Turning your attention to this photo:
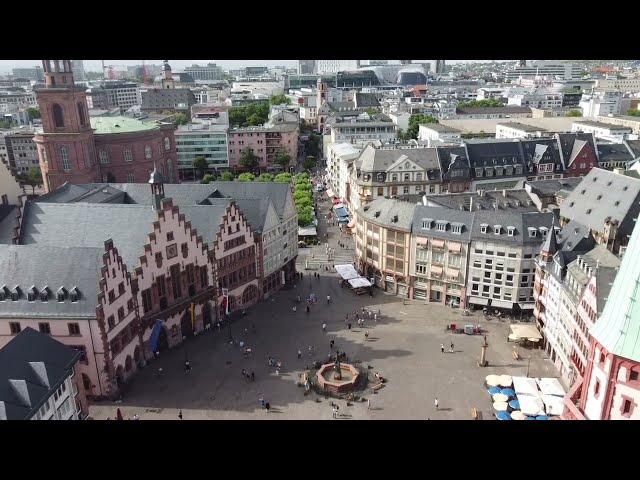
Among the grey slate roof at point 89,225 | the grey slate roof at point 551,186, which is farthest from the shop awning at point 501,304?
the grey slate roof at point 89,225

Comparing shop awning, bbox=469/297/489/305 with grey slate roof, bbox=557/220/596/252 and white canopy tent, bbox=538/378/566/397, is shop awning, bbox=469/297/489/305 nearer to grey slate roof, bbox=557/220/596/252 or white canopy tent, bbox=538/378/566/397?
grey slate roof, bbox=557/220/596/252

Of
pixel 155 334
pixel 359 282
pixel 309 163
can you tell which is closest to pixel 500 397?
pixel 359 282

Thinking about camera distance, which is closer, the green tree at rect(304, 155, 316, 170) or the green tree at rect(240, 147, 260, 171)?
the green tree at rect(240, 147, 260, 171)

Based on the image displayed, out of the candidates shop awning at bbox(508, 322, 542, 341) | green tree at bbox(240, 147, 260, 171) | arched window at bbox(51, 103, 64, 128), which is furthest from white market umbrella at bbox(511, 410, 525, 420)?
green tree at bbox(240, 147, 260, 171)

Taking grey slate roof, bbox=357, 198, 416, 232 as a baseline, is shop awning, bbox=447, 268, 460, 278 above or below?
below

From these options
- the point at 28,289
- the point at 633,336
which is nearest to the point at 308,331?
the point at 28,289

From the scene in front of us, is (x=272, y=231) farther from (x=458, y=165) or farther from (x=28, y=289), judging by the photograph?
(x=458, y=165)

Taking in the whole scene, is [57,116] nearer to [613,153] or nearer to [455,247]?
[455,247]
